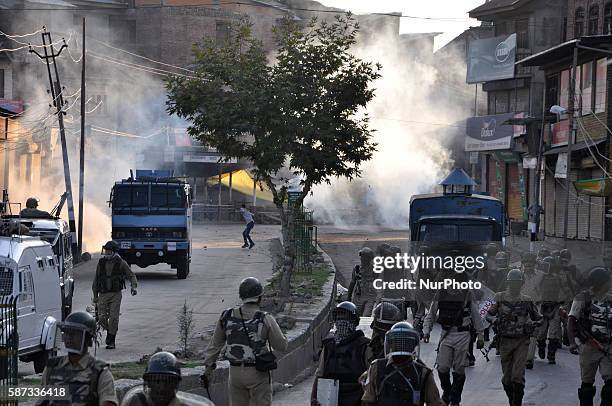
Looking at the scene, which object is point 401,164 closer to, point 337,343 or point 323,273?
point 323,273

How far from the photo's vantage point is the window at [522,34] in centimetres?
6272

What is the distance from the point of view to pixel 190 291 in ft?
88.9

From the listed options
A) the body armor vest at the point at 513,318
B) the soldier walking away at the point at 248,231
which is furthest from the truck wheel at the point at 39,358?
the soldier walking away at the point at 248,231

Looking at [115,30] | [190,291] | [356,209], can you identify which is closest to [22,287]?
[190,291]

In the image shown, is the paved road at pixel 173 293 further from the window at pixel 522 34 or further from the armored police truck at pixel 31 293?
the window at pixel 522 34

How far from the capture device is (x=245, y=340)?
903 cm

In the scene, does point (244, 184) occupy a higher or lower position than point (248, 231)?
higher

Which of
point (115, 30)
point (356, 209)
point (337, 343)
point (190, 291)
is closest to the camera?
point (337, 343)

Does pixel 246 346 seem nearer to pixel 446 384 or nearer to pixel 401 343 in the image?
pixel 401 343

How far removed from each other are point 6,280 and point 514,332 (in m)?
6.21

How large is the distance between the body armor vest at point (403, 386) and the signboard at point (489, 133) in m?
54.4

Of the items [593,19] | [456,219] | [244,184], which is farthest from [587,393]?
[244,184]

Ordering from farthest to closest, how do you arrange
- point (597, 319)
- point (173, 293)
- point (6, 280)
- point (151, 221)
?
point (151, 221)
point (173, 293)
point (6, 280)
point (597, 319)

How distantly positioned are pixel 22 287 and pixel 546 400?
6570 mm
